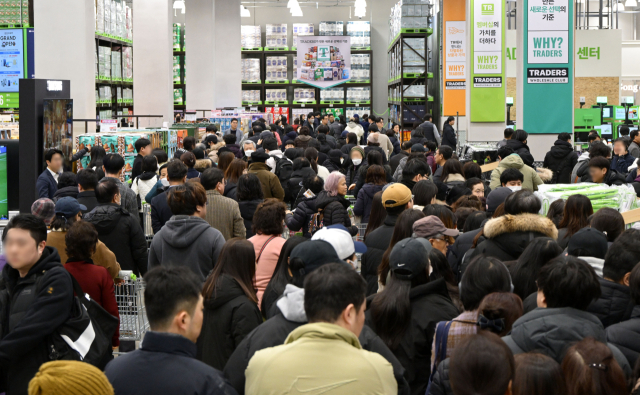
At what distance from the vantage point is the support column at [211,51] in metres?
18.4

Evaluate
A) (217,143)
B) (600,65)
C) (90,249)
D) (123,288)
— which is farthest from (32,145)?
(600,65)

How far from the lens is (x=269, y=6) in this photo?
25.3 metres

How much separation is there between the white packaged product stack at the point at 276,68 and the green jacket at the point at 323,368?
22292 millimetres

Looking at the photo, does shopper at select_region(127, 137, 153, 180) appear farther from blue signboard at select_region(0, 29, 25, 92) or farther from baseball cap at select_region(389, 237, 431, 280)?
blue signboard at select_region(0, 29, 25, 92)

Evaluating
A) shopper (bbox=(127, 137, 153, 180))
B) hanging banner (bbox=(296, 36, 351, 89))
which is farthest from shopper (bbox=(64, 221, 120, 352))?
hanging banner (bbox=(296, 36, 351, 89))

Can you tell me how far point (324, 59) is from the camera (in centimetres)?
2322

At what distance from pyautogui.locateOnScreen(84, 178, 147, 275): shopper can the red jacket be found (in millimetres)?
1029

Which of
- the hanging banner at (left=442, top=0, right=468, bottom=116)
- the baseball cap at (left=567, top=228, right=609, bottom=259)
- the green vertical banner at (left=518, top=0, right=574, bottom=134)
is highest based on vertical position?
the hanging banner at (left=442, top=0, right=468, bottom=116)

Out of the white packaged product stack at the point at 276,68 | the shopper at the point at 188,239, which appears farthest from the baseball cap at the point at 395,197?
the white packaged product stack at the point at 276,68

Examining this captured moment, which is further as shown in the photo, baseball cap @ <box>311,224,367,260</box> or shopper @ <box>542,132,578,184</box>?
shopper @ <box>542,132,578,184</box>

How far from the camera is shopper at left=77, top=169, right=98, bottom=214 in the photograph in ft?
19.0

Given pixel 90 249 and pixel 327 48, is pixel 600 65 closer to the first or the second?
pixel 327 48

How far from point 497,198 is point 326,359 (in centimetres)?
399

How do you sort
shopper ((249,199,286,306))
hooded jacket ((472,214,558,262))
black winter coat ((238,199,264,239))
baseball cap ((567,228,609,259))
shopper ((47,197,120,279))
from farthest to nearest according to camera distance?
black winter coat ((238,199,264,239)), shopper ((47,197,120,279)), hooded jacket ((472,214,558,262)), shopper ((249,199,286,306)), baseball cap ((567,228,609,259))
